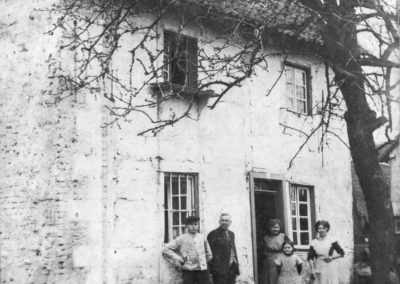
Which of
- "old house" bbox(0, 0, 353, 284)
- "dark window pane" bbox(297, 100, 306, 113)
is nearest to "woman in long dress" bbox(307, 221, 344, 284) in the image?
"old house" bbox(0, 0, 353, 284)

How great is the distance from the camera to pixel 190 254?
10812 millimetres

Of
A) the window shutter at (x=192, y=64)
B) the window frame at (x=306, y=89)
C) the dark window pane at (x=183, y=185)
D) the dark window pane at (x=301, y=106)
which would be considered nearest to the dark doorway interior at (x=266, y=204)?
the window frame at (x=306, y=89)

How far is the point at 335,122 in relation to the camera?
16.4 m

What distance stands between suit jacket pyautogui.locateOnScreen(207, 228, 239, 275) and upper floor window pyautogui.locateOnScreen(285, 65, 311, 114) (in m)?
4.51

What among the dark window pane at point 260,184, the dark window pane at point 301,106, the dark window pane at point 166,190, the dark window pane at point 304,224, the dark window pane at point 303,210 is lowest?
the dark window pane at point 304,224

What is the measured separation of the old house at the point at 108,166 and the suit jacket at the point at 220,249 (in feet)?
2.19

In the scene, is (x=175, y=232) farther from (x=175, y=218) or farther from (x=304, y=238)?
(x=304, y=238)

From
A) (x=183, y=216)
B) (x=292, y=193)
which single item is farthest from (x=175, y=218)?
(x=292, y=193)

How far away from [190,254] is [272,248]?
196 cm

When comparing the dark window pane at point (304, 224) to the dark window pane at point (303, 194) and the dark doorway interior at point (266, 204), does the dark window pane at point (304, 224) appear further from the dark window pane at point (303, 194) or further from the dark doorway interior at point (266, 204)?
the dark doorway interior at point (266, 204)

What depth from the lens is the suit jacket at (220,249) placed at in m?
11.3

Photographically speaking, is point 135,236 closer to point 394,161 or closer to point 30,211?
point 30,211

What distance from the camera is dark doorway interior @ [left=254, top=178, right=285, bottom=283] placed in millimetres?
14148

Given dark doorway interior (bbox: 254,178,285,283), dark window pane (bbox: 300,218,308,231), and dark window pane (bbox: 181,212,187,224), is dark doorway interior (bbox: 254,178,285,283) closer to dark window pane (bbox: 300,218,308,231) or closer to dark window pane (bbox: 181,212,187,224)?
dark window pane (bbox: 300,218,308,231)
